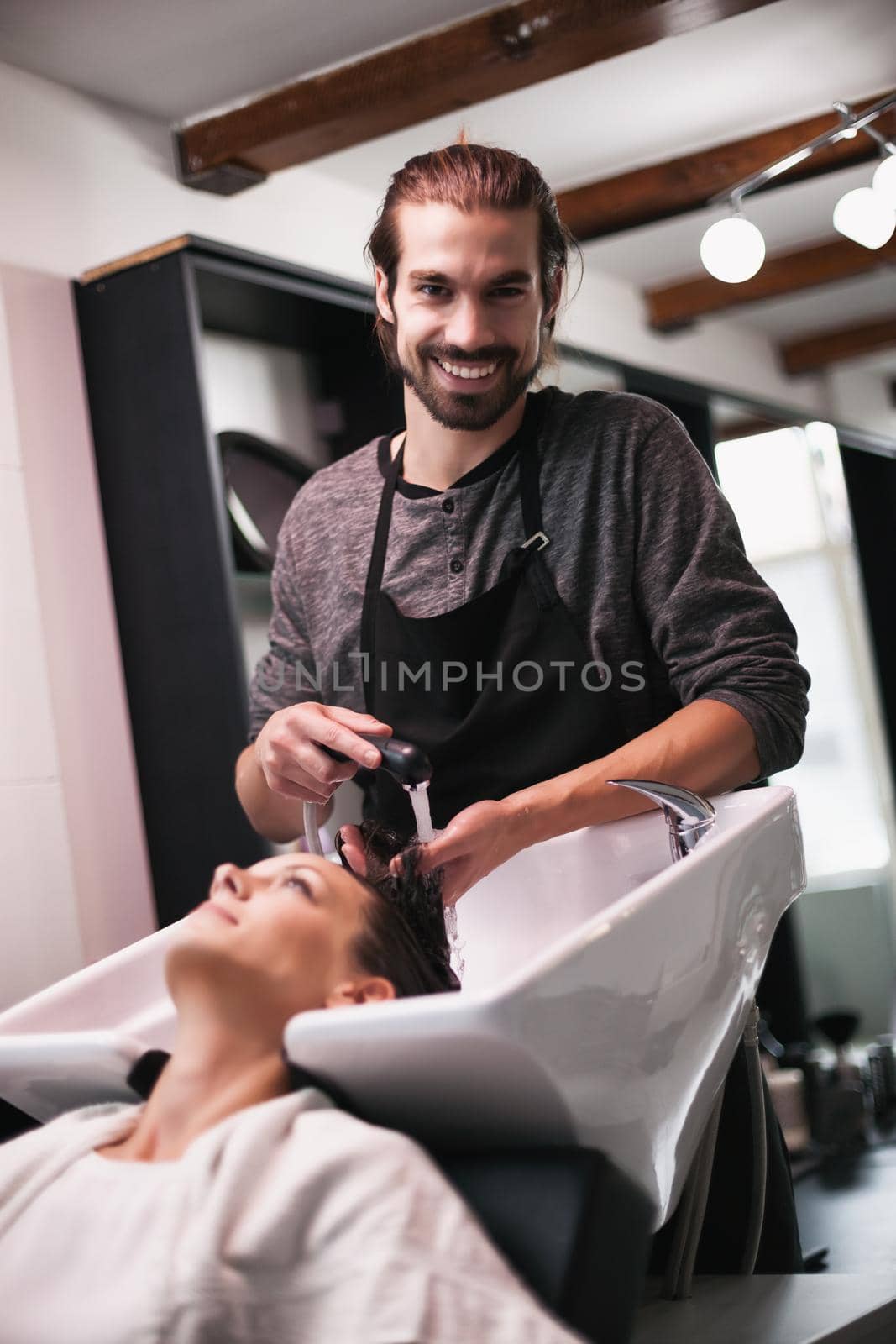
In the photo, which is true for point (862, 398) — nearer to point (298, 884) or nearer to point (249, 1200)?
point (298, 884)

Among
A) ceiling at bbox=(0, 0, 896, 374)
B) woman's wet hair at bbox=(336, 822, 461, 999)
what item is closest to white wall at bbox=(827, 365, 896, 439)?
ceiling at bbox=(0, 0, 896, 374)

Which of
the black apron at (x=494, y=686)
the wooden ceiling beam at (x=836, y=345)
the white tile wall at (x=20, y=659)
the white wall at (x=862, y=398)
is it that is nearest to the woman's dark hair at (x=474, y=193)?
the black apron at (x=494, y=686)

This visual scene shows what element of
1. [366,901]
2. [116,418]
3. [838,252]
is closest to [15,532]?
[116,418]

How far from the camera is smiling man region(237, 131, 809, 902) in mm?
1430

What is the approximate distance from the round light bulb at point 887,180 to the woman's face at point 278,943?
223 centimetres

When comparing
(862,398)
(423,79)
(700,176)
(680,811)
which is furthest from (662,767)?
(862,398)

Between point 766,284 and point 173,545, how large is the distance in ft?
8.71

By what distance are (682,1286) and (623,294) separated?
387 cm

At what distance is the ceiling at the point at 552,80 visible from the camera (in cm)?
272

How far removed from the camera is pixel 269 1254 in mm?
835

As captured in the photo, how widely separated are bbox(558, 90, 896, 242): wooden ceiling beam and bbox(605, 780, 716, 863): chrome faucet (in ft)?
8.83

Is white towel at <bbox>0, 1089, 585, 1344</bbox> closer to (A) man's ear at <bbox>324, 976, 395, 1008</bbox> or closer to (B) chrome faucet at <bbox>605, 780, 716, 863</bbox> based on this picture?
(A) man's ear at <bbox>324, 976, 395, 1008</bbox>

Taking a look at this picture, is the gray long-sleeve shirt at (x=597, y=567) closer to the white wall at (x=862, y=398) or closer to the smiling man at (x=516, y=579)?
the smiling man at (x=516, y=579)

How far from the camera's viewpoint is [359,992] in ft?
3.49
